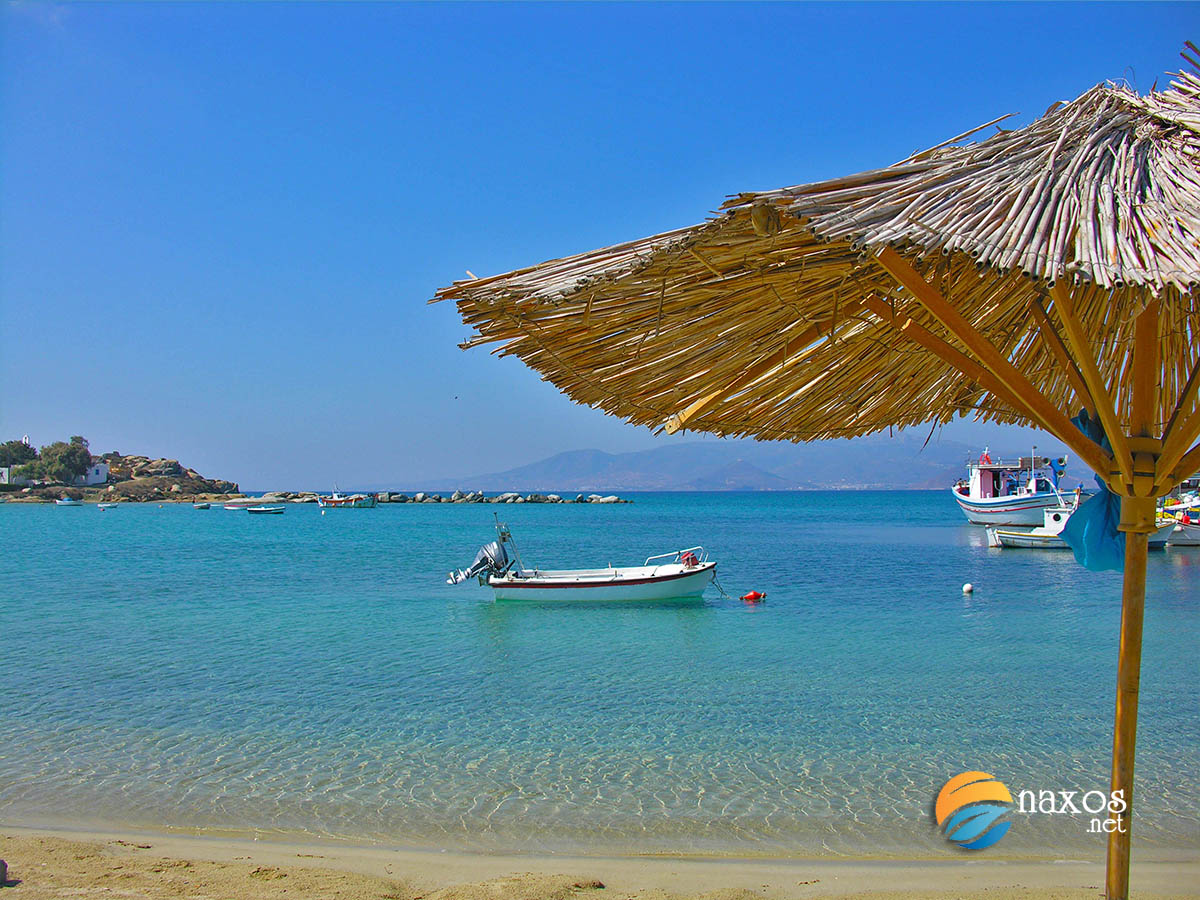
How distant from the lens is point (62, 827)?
17.7 ft

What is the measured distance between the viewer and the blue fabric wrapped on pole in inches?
107

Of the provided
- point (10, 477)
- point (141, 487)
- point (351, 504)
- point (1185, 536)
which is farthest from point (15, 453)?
point (1185, 536)

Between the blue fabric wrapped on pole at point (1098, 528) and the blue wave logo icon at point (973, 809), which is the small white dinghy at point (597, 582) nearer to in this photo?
the blue wave logo icon at point (973, 809)

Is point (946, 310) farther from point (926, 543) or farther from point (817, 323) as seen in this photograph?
point (926, 543)

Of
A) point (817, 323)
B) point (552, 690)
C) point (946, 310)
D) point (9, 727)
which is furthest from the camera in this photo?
point (552, 690)

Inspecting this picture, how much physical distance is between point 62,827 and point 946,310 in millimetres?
6346

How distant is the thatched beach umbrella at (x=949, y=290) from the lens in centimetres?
194

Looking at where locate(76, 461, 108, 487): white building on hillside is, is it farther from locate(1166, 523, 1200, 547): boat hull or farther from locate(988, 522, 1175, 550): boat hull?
locate(1166, 523, 1200, 547): boat hull

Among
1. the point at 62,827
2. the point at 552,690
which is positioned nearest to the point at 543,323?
the point at 62,827

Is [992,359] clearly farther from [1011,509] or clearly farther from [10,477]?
[10,477]

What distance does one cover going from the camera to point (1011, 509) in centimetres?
3716

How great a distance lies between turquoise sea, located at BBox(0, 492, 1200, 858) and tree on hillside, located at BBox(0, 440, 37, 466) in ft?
280

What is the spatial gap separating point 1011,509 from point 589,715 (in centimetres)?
3492

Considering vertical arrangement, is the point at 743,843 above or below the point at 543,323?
below
